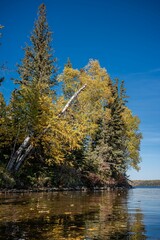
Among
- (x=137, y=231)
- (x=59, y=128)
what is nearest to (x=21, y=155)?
(x=59, y=128)

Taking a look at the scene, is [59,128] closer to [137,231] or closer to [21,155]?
[21,155]

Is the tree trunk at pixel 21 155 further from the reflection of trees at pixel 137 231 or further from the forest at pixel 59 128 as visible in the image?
the reflection of trees at pixel 137 231

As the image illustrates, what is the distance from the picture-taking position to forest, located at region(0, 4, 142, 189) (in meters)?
22.1

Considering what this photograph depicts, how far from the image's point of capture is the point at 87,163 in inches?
1223

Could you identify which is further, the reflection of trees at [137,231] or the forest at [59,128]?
the forest at [59,128]

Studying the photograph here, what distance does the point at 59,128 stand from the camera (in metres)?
22.9

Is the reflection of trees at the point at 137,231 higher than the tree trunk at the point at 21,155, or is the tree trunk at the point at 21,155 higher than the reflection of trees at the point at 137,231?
the tree trunk at the point at 21,155

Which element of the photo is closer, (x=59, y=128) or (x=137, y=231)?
(x=137, y=231)

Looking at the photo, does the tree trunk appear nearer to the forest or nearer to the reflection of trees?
the forest

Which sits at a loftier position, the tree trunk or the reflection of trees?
the tree trunk

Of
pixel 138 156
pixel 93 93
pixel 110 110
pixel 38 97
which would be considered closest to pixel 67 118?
pixel 38 97

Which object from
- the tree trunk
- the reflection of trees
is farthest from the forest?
the reflection of trees

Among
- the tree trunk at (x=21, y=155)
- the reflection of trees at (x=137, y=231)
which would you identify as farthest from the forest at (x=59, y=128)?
the reflection of trees at (x=137, y=231)

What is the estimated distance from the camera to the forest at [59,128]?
869 inches
